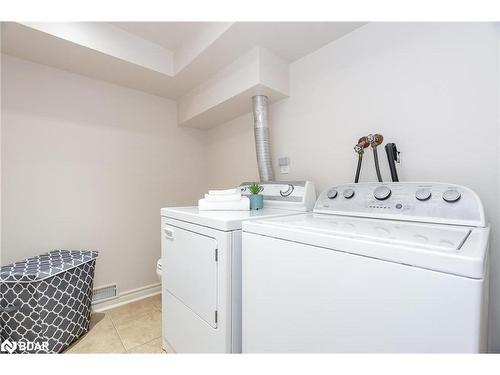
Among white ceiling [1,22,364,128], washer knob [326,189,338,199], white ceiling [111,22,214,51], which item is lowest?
washer knob [326,189,338,199]

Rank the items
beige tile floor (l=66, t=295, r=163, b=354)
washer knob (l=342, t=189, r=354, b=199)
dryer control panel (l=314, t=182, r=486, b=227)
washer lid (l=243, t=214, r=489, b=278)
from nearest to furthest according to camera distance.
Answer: washer lid (l=243, t=214, r=489, b=278)
dryer control panel (l=314, t=182, r=486, b=227)
washer knob (l=342, t=189, r=354, b=199)
beige tile floor (l=66, t=295, r=163, b=354)

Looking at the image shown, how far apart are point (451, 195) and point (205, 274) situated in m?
1.11

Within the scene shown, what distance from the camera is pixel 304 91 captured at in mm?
1740

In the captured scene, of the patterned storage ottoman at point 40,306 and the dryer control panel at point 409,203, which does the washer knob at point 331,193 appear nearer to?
the dryer control panel at point 409,203

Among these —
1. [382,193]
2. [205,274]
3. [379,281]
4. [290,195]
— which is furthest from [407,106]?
[205,274]

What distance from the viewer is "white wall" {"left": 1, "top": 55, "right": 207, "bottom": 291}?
5.68 ft

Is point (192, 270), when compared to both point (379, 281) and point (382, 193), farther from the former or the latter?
point (382, 193)

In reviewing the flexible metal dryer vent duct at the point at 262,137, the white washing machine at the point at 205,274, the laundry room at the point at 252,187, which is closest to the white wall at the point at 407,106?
the laundry room at the point at 252,187

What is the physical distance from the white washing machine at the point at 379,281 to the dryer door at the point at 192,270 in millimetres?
180

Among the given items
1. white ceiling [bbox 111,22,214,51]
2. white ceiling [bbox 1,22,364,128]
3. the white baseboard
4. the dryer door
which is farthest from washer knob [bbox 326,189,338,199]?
the white baseboard

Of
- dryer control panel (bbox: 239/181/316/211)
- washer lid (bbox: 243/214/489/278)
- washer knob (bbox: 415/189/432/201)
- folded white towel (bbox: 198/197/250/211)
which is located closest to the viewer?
washer lid (bbox: 243/214/489/278)

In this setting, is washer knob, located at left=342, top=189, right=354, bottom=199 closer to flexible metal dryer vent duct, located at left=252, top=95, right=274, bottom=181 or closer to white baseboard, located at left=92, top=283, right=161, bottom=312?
flexible metal dryer vent duct, located at left=252, top=95, right=274, bottom=181

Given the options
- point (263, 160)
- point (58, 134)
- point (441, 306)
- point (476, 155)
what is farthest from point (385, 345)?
point (58, 134)
